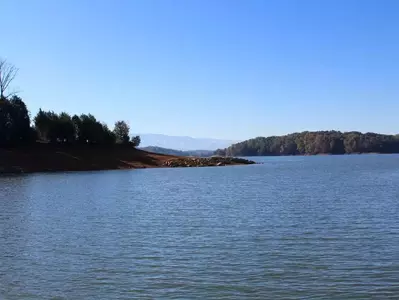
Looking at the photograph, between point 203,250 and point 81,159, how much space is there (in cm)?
7601

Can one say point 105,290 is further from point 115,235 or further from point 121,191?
point 121,191

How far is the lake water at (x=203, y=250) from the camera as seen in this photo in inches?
511

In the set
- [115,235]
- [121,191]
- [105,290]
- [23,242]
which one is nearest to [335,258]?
[105,290]

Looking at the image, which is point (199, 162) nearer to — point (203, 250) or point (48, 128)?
point (48, 128)

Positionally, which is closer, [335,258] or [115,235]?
[335,258]

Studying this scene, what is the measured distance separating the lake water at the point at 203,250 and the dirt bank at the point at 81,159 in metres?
53.6

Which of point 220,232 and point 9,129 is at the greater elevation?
point 9,129

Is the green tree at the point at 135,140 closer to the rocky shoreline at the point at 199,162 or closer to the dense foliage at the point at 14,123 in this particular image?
the rocky shoreline at the point at 199,162

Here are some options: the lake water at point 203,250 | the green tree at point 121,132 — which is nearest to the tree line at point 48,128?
the green tree at point 121,132

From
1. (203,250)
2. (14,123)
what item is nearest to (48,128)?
(14,123)

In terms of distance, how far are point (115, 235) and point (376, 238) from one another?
10.4m

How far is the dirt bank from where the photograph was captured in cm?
8231

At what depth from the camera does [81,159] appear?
90188mm

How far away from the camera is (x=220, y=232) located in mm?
20844
